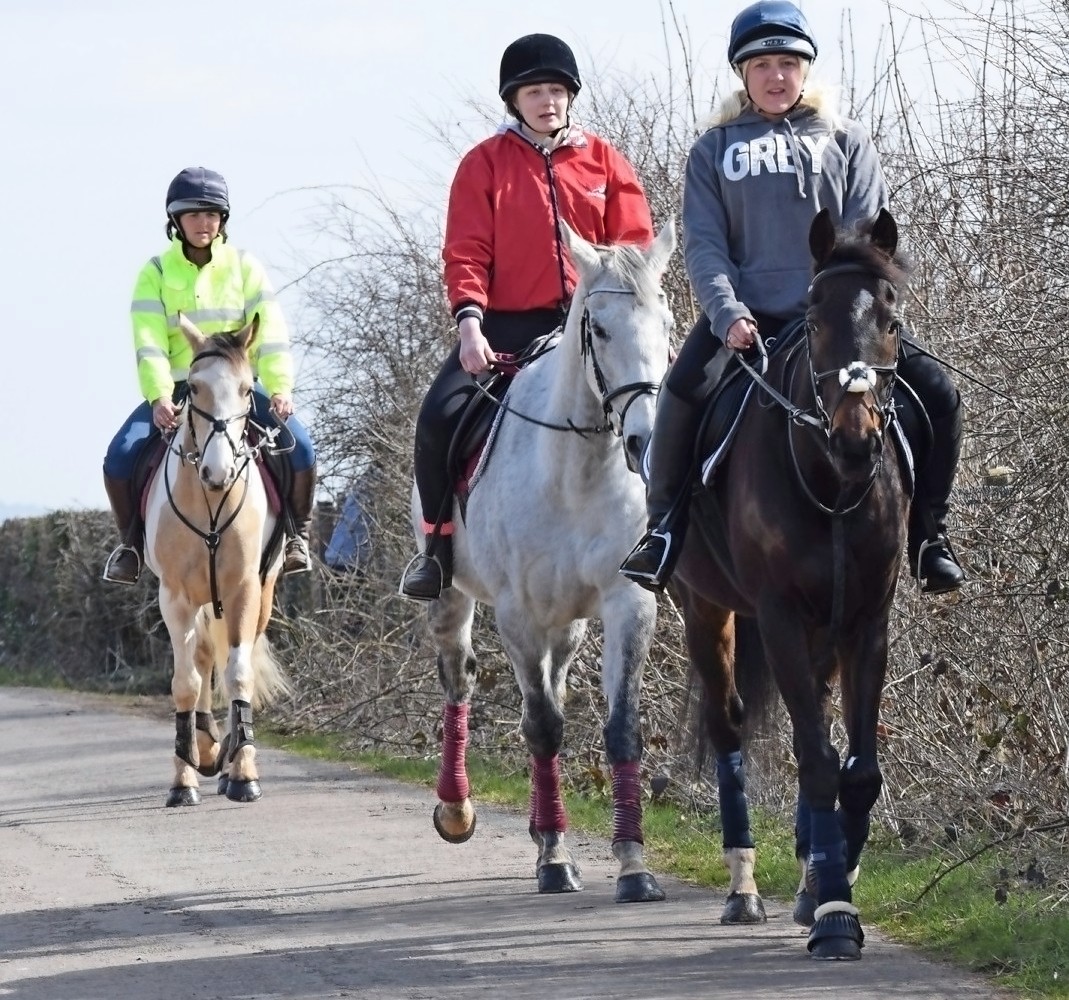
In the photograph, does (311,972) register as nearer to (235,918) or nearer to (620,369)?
(235,918)

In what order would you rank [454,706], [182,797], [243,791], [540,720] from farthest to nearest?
[182,797]
[243,791]
[454,706]
[540,720]

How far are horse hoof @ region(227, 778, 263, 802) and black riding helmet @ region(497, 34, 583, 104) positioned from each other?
452 centimetres

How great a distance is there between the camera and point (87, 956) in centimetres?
734

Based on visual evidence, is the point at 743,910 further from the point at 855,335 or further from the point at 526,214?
the point at 526,214

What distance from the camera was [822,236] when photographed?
21.9ft

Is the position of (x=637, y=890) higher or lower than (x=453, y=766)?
lower

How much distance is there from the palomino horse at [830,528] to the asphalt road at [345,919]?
400 mm

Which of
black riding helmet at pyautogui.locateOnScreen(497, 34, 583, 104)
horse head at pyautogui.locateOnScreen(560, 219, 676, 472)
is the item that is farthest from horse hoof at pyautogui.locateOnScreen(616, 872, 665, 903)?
black riding helmet at pyautogui.locateOnScreen(497, 34, 583, 104)

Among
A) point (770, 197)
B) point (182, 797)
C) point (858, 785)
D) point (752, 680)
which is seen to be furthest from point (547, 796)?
point (182, 797)

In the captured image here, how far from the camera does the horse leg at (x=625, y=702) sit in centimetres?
832

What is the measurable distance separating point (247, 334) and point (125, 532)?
1761 millimetres

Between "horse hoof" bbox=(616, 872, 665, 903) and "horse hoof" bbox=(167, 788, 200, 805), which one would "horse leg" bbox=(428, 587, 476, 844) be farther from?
"horse hoof" bbox=(167, 788, 200, 805)

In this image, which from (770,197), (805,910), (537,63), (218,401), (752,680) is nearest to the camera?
(805,910)

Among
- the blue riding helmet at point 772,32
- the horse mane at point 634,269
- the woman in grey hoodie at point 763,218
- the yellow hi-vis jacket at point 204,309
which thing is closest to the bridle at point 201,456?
the yellow hi-vis jacket at point 204,309
